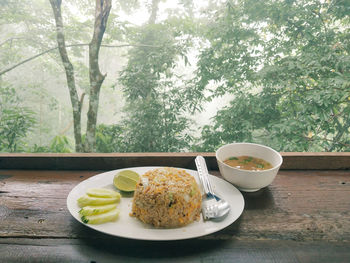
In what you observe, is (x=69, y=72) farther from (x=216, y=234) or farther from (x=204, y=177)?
(x=216, y=234)

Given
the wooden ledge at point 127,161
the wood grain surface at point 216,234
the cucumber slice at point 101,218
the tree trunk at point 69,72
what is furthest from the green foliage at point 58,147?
the cucumber slice at point 101,218

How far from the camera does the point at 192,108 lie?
2.02 metres

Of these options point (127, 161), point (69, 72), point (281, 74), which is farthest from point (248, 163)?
point (69, 72)

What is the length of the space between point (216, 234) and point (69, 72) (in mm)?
1675

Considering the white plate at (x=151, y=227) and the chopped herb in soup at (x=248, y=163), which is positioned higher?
the chopped herb in soup at (x=248, y=163)

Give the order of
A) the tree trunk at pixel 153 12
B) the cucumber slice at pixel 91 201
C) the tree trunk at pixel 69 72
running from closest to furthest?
the cucumber slice at pixel 91 201, the tree trunk at pixel 69 72, the tree trunk at pixel 153 12

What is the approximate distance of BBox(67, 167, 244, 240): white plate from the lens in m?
0.58

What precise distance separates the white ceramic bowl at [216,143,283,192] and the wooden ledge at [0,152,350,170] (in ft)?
0.35

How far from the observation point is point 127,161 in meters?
1.01

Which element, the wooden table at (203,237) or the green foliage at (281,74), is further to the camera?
the green foliage at (281,74)

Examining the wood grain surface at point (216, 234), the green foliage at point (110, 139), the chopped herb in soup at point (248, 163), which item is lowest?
the green foliage at point (110, 139)

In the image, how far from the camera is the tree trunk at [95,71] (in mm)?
1716

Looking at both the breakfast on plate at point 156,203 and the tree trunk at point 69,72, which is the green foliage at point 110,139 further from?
the breakfast on plate at point 156,203

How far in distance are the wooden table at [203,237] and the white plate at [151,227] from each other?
1.2 inches
